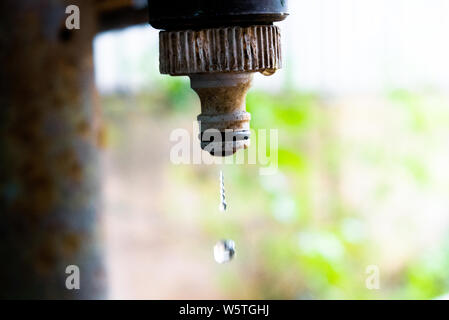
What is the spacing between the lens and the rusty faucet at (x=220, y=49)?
123 cm

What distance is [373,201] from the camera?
250 inches

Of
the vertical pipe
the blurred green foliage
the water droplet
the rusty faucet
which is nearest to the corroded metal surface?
the rusty faucet

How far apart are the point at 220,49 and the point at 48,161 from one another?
3.66ft

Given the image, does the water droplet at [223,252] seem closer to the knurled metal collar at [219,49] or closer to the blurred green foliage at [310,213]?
the knurled metal collar at [219,49]

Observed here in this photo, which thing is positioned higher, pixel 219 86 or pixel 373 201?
pixel 219 86

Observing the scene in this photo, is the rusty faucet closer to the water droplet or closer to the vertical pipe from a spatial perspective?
the water droplet

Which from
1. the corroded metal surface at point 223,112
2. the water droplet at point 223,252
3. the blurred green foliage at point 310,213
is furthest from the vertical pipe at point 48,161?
the blurred green foliage at point 310,213

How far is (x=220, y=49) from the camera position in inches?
49.1

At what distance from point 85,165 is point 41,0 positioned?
1.59ft

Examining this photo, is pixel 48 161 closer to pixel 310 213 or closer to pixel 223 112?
pixel 223 112

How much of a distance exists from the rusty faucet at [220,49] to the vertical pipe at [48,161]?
95cm
